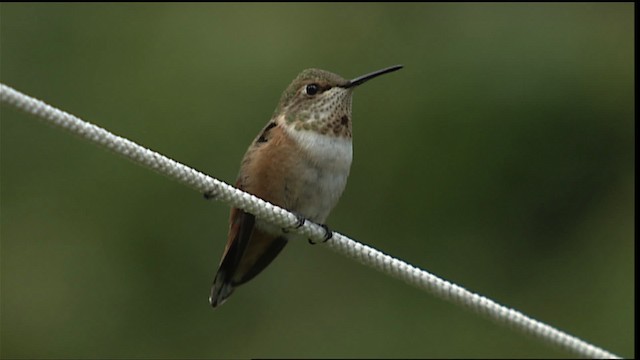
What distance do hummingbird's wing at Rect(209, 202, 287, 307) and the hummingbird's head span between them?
275 millimetres

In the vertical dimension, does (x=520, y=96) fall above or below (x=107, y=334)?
above

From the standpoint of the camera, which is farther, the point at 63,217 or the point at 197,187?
the point at 63,217

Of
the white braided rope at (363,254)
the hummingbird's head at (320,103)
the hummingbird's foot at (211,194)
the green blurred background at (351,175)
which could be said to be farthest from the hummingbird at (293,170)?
the green blurred background at (351,175)

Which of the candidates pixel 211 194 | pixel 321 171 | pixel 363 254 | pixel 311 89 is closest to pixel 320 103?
pixel 311 89

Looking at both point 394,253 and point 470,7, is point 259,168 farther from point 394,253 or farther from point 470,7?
point 470,7

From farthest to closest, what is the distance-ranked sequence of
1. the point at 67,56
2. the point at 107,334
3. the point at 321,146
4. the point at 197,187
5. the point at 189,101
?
the point at 67,56 → the point at 189,101 → the point at 107,334 → the point at 321,146 → the point at 197,187

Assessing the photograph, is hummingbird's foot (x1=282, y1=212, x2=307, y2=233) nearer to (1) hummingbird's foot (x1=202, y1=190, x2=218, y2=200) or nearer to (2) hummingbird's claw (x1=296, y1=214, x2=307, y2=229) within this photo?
(2) hummingbird's claw (x1=296, y1=214, x2=307, y2=229)

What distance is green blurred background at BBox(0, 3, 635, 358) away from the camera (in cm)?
521

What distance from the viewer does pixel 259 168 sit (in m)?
2.85

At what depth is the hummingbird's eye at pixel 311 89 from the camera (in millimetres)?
3020

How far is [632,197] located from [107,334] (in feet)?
9.16

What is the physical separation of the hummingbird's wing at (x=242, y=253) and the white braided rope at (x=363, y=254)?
427 millimetres

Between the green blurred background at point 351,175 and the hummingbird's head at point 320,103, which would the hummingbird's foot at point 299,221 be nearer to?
the hummingbird's head at point 320,103

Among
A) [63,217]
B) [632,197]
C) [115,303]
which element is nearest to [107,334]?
[115,303]
